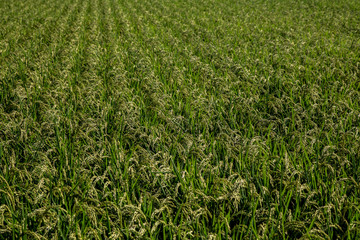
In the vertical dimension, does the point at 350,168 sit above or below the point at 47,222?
below

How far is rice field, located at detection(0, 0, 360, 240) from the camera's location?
221cm

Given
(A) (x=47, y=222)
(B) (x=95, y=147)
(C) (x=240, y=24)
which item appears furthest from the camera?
(C) (x=240, y=24)

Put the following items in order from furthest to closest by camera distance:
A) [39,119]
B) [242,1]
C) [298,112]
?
[242,1] → [39,119] → [298,112]

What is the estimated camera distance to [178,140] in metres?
3.45

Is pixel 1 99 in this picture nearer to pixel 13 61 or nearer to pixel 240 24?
pixel 13 61

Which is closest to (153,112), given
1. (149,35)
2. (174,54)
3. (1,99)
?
(1,99)

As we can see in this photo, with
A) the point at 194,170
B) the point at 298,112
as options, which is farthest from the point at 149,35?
the point at 194,170

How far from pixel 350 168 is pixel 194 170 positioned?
134cm

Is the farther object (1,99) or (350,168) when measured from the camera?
(1,99)

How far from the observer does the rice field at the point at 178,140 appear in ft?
7.27

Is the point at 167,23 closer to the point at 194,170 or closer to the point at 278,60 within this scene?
the point at 278,60

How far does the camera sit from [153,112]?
13.9 feet

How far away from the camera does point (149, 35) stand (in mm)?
9477

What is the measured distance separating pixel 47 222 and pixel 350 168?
95.1 inches
